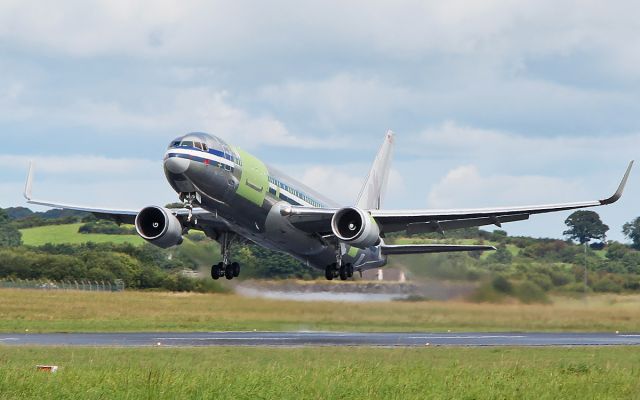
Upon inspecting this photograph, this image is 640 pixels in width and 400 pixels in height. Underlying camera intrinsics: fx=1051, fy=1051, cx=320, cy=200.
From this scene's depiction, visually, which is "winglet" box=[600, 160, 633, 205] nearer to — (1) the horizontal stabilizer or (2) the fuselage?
(1) the horizontal stabilizer

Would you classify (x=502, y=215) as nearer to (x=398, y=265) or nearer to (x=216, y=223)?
(x=398, y=265)

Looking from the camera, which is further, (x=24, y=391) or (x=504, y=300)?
(x=504, y=300)

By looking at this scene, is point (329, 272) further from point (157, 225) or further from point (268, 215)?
point (157, 225)

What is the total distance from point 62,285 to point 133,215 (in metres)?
38.6

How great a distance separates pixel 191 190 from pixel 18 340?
1373cm

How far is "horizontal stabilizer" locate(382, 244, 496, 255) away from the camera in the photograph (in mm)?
48625

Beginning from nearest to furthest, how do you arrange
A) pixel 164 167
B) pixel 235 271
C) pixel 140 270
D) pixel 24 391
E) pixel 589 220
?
1. pixel 24 391
2. pixel 164 167
3. pixel 235 271
4. pixel 140 270
5. pixel 589 220

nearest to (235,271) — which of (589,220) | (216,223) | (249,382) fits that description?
(216,223)

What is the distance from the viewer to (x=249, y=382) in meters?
24.9

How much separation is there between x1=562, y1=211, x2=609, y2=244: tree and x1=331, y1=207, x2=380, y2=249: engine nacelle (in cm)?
6656

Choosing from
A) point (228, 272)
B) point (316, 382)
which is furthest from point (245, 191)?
point (316, 382)

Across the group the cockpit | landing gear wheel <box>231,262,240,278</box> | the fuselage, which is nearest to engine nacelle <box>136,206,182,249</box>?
the fuselage

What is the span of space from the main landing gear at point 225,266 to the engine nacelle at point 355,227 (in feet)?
22.5

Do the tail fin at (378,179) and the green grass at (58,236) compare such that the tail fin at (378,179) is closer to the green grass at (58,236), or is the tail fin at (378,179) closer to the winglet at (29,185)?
the winglet at (29,185)
